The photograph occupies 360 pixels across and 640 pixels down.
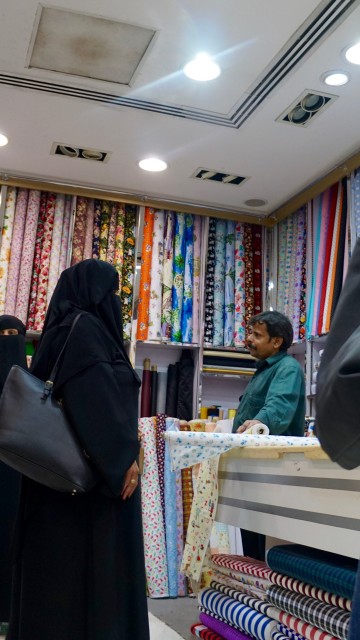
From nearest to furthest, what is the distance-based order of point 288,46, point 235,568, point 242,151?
point 235,568, point 288,46, point 242,151

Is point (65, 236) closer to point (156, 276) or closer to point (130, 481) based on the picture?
point (156, 276)

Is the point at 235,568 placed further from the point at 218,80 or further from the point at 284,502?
the point at 218,80

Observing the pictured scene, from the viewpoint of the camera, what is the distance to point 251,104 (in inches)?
148

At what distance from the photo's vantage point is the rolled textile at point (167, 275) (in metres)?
5.17

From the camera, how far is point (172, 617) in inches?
134

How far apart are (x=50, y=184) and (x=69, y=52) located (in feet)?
6.05

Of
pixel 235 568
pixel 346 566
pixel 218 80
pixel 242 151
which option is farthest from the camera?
pixel 242 151

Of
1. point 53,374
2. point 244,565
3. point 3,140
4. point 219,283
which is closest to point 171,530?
point 244,565

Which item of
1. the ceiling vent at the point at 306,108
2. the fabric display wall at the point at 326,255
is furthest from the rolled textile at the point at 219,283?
the ceiling vent at the point at 306,108

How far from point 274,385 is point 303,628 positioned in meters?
1.27

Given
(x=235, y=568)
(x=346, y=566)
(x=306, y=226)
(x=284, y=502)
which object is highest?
(x=306, y=226)

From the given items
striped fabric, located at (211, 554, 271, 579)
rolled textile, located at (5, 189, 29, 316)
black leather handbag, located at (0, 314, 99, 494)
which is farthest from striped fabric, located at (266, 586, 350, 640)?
rolled textile, located at (5, 189, 29, 316)

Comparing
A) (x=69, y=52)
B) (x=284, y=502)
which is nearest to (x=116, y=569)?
(x=284, y=502)

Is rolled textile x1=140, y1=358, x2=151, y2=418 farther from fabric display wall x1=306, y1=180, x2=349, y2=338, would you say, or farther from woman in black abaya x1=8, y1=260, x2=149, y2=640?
woman in black abaya x1=8, y1=260, x2=149, y2=640
